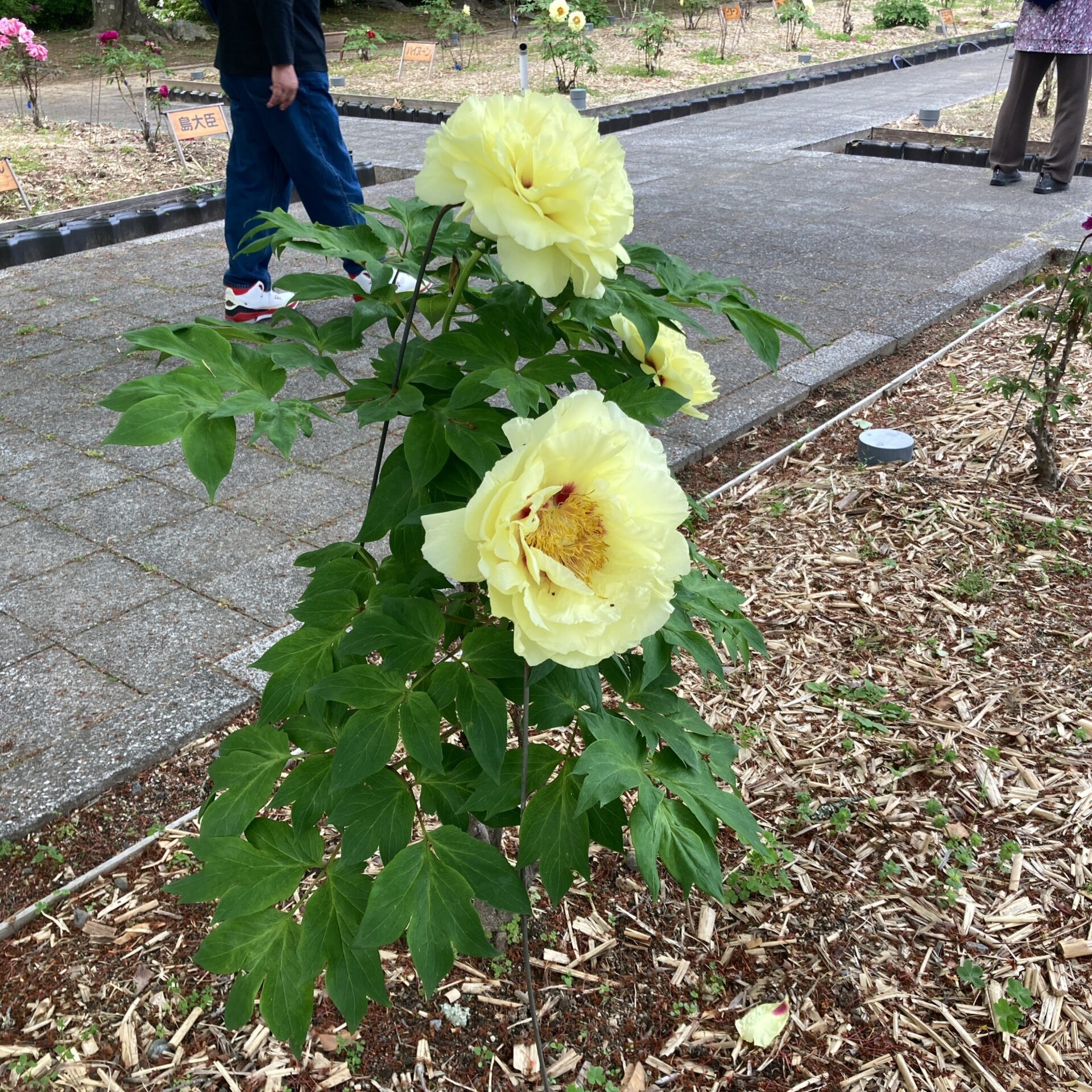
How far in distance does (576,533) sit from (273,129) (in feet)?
13.5

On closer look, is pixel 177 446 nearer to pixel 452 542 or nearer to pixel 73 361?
pixel 73 361

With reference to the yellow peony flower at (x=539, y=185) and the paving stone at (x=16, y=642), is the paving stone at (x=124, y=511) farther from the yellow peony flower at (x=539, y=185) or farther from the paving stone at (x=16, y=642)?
the yellow peony flower at (x=539, y=185)

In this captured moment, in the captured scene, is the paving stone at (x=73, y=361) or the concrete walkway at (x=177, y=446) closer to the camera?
the concrete walkway at (x=177, y=446)

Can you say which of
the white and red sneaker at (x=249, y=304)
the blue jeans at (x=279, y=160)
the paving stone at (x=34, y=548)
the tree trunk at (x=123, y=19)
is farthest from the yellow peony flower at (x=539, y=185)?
the tree trunk at (x=123, y=19)

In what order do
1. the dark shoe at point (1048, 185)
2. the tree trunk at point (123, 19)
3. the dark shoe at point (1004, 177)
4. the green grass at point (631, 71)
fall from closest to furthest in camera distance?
the dark shoe at point (1048, 185), the dark shoe at point (1004, 177), the green grass at point (631, 71), the tree trunk at point (123, 19)

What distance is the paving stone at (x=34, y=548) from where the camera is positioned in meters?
3.09

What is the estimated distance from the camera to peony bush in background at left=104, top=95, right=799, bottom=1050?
3.14 feet

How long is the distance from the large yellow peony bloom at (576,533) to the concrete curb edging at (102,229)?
606cm

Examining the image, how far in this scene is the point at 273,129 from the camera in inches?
174

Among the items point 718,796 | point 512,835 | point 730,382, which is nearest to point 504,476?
point 718,796

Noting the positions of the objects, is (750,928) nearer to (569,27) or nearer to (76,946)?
(76,946)

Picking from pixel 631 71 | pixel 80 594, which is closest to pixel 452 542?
pixel 80 594

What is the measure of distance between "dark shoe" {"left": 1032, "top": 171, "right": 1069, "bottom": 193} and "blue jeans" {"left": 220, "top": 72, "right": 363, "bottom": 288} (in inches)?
210

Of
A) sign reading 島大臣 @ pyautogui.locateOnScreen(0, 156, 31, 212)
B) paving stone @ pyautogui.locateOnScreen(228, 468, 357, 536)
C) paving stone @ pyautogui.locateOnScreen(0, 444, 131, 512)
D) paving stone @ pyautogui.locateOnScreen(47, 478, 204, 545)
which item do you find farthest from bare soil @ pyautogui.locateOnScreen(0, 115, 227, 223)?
paving stone @ pyautogui.locateOnScreen(228, 468, 357, 536)
